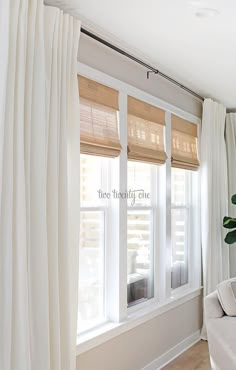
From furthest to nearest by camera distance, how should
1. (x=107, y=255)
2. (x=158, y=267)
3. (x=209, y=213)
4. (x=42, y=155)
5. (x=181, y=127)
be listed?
(x=209, y=213), (x=181, y=127), (x=158, y=267), (x=107, y=255), (x=42, y=155)

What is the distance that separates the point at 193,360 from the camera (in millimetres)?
4223

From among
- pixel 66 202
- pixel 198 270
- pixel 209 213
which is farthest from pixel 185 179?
pixel 66 202

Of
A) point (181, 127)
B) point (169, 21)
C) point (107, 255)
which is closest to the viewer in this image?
point (169, 21)

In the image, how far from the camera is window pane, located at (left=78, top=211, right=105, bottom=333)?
3162 millimetres

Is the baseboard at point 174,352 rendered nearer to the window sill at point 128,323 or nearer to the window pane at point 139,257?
the window sill at point 128,323

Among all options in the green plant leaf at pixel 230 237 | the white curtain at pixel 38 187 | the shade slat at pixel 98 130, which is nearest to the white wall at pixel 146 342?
the white curtain at pixel 38 187

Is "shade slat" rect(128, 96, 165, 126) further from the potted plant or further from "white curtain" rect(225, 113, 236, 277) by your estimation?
"white curtain" rect(225, 113, 236, 277)

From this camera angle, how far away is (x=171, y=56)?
3.54 m

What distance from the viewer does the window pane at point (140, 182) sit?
376 centimetres

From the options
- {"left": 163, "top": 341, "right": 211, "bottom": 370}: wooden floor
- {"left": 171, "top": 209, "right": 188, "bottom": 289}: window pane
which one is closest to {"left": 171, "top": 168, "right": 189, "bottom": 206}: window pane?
{"left": 171, "top": 209, "right": 188, "bottom": 289}: window pane

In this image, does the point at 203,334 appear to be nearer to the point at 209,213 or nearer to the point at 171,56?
the point at 209,213

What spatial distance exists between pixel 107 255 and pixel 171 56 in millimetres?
1629

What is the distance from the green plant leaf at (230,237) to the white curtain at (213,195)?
5.8 inches

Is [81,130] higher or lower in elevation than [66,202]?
higher
